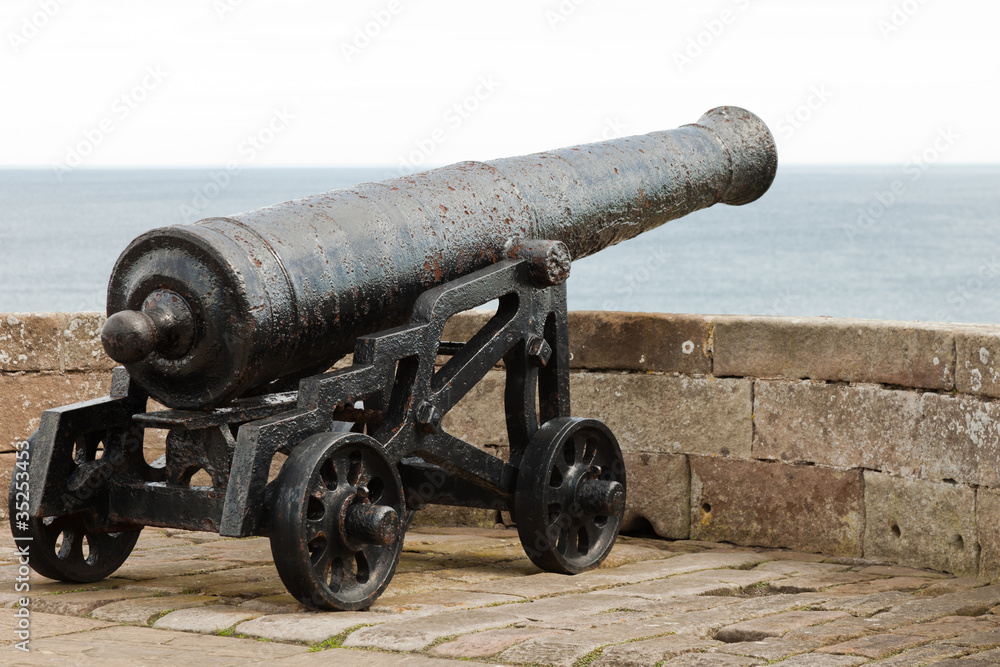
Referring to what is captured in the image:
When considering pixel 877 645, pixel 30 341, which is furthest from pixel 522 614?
pixel 30 341

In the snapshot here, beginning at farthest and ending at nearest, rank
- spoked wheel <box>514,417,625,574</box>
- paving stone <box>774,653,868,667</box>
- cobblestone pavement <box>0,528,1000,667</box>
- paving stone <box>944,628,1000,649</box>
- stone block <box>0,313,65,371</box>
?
stone block <box>0,313,65,371</box> < spoked wheel <box>514,417,625,574</box> < paving stone <box>944,628,1000,649</box> < cobblestone pavement <box>0,528,1000,667</box> < paving stone <box>774,653,868,667</box>

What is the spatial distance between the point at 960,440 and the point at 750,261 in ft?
196

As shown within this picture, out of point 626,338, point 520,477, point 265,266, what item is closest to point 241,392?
point 265,266

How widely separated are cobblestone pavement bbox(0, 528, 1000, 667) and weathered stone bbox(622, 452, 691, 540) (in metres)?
0.40

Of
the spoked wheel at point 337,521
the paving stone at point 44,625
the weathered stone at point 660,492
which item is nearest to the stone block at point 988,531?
the weathered stone at point 660,492

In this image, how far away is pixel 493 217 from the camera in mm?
5562

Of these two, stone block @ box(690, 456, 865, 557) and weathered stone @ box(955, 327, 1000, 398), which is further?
stone block @ box(690, 456, 865, 557)

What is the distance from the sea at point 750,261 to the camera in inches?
1967

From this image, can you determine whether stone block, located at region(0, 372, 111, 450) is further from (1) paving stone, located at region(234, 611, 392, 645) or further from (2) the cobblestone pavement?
(1) paving stone, located at region(234, 611, 392, 645)

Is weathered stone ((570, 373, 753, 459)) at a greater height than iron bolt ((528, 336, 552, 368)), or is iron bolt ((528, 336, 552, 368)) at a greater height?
iron bolt ((528, 336, 552, 368))

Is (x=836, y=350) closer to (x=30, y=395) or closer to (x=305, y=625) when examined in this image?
(x=305, y=625)

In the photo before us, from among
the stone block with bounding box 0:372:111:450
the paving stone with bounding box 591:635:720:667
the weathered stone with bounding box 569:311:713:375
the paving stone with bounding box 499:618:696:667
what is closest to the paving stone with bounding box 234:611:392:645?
the paving stone with bounding box 499:618:696:667

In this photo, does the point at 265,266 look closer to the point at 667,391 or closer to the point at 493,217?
the point at 493,217

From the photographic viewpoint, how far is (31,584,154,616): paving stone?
4.75m
